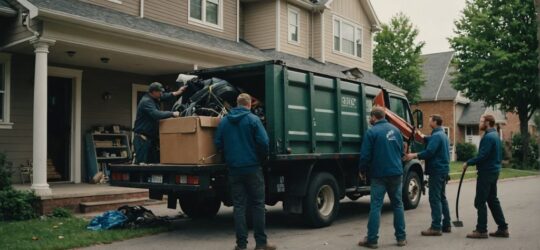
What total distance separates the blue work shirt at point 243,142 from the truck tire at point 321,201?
6.10ft

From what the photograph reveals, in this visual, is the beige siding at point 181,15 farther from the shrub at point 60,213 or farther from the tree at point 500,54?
the tree at point 500,54

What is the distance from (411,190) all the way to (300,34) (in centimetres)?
1052

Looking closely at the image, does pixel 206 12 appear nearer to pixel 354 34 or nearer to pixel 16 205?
pixel 354 34

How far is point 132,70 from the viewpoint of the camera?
1466 centimetres

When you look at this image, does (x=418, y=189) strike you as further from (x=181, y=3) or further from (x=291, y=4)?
(x=291, y=4)

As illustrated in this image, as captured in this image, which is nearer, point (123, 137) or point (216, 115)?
point (216, 115)

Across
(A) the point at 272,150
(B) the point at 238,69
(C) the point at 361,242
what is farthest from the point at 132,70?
(C) the point at 361,242

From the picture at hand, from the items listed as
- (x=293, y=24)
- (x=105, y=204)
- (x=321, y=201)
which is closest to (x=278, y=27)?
(x=293, y=24)

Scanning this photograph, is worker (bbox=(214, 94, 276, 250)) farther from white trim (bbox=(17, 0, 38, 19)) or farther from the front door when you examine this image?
the front door

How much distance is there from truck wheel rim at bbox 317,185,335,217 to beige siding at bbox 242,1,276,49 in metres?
10.7

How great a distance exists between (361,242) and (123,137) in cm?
925

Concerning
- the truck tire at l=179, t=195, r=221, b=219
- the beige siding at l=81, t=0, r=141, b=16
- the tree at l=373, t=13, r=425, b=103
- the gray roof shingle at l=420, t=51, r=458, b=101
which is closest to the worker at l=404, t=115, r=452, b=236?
the truck tire at l=179, t=195, r=221, b=219

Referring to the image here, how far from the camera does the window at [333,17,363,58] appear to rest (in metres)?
22.3

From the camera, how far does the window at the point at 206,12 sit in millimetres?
16312
